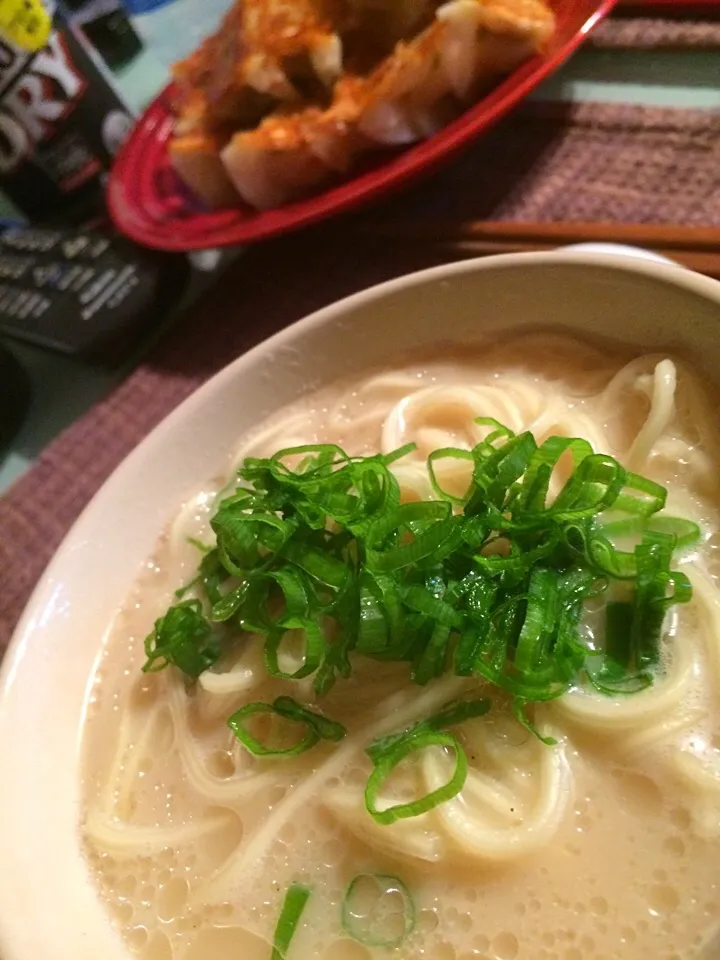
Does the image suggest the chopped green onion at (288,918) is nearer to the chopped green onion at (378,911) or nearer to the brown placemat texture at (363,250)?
the chopped green onion at (378,911)

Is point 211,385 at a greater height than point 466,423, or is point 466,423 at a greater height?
point 211,385

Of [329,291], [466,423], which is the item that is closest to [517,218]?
[329,291]

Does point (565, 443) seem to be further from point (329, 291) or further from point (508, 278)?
point (329, 291)

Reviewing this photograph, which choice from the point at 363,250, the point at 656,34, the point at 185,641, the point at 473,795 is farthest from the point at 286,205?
the point at 473,795

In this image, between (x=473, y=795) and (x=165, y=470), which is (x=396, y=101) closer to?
(x=165, y=470)

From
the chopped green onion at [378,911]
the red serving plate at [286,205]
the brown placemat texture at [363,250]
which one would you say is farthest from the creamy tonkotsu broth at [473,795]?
the red serving plate at [286,205]

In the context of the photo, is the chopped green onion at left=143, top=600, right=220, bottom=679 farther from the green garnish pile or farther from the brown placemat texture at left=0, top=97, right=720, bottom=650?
the brown placemat texture at left=0, top=97, right=720, bottom=650
